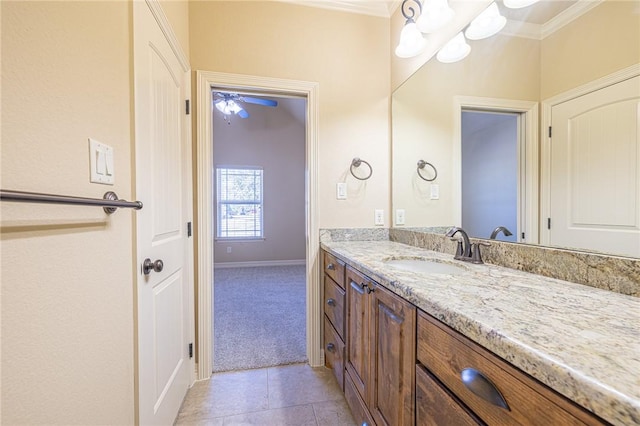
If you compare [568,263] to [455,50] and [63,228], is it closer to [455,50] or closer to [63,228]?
[455,50]

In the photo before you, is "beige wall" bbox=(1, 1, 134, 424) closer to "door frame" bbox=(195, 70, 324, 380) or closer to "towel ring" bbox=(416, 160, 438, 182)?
"door frame" bbox=(195, 70, 324, 380)

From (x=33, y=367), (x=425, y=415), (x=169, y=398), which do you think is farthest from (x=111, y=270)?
(x=425, y=415)

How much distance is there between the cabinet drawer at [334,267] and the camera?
1.48 meters

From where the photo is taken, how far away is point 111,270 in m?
0.84

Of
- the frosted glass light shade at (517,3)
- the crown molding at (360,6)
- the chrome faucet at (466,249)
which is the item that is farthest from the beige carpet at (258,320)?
the crown molding at (360,6)

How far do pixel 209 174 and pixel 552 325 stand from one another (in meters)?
1.77

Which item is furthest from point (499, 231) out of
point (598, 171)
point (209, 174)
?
point (209, 174)

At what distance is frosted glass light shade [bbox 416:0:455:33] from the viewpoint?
1438mm

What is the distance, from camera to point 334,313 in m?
1.62

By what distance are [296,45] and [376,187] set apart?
1179mm

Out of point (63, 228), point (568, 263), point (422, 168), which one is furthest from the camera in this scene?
point (422, 168)

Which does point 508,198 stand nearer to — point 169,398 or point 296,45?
point 296,45

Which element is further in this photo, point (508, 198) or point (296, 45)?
point (296, 45)

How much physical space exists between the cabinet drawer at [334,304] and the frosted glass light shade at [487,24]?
150 cm
